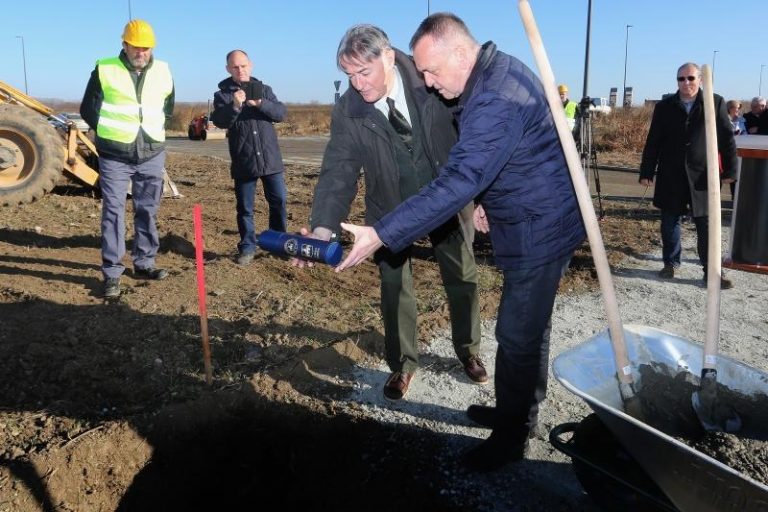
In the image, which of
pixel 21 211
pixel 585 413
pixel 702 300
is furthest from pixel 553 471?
pixel 21 211

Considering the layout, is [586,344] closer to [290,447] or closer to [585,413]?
[585,413]

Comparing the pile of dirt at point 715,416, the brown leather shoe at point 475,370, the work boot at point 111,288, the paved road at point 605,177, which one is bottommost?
the brown leather shoe at point 475,370

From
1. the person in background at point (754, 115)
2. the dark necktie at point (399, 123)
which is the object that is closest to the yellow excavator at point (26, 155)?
the dark necktie at point (399, 123)

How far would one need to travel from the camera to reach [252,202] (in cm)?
597

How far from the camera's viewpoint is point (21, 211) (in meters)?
7.74

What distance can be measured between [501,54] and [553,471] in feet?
6.00

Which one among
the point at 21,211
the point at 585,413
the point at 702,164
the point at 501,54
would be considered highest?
the point at 501,54

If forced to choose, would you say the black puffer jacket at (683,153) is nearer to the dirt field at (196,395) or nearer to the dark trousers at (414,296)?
the dirt field at (196,395)

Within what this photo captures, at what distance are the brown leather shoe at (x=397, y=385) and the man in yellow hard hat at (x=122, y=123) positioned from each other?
252cm

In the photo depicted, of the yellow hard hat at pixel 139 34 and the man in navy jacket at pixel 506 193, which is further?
the yellow hard hat at pixel 139 34

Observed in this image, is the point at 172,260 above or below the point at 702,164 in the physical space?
below

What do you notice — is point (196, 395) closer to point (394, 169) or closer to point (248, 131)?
point (394, 169)

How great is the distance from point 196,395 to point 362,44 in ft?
6.64

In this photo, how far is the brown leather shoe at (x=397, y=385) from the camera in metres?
3.54
